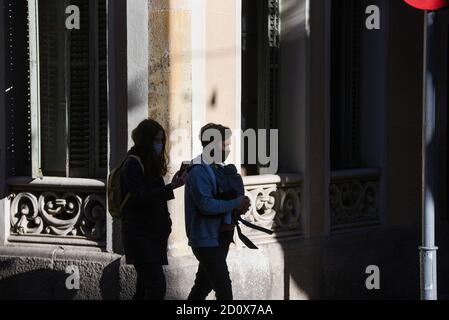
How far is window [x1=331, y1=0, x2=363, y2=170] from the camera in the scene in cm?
1192

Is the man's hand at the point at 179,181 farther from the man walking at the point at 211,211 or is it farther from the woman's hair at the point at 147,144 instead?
the woman's hair at the point at 147,144

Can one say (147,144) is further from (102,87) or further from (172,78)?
(102,87)

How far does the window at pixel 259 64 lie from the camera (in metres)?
10.9

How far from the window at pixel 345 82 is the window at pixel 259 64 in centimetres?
114

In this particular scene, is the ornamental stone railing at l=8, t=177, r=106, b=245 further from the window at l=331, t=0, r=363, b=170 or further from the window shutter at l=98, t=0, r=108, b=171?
the window at l=331, t=0, r=363, b=170

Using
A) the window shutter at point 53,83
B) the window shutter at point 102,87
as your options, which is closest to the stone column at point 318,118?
the window shutter at point 102,87

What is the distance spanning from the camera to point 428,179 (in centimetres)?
771

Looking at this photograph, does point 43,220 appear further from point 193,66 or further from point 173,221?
point 193,66

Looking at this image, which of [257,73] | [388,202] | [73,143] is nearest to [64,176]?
[73,143]

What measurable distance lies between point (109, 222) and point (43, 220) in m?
0.87

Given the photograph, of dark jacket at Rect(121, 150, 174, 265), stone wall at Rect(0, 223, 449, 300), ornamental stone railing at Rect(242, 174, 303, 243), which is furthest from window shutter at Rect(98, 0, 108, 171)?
dark jacket at Rect(121, 150, 174, 265)

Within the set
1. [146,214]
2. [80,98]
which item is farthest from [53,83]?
[146,214]

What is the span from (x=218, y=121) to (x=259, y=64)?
143cm

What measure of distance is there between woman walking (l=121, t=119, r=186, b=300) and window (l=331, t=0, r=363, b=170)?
3986mm
